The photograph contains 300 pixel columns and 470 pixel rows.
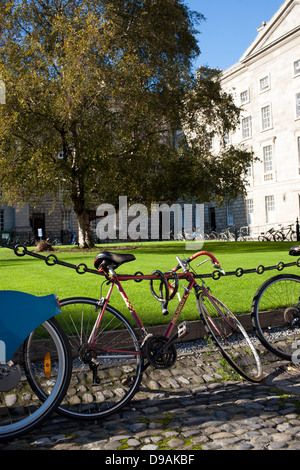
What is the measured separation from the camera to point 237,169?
23938mm

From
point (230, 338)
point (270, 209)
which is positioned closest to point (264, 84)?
point (270, 209)

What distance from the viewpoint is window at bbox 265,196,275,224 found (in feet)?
134

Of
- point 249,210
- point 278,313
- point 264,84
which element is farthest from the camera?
point 249,210

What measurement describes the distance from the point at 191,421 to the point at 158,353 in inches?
24.6

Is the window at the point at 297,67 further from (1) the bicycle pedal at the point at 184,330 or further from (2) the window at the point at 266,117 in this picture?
(1) the bicycle pedal at the point at 184,330

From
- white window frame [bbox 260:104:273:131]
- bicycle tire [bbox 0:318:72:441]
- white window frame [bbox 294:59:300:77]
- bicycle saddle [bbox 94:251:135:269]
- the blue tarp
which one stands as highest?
white window frame [bbox 294:59:300:77]

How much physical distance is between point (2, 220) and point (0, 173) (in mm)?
31180

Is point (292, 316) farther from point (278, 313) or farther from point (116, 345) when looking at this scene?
point (116, 345)

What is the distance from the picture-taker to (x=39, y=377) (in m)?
3.27

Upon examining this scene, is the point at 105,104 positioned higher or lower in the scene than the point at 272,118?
lower

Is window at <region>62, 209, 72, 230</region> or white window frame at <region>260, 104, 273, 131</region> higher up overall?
white window frame at <region>260, 104, 273, 131</region>

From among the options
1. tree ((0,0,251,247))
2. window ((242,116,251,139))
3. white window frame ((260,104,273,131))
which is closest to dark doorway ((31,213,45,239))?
window ((242,116,251,139))

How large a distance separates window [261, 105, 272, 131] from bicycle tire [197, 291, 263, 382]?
39414mm

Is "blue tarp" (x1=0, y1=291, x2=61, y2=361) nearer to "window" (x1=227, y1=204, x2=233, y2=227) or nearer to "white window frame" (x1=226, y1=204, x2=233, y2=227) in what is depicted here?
"white window frame" (x1=226, y1=204, x2=233, y2=227)
